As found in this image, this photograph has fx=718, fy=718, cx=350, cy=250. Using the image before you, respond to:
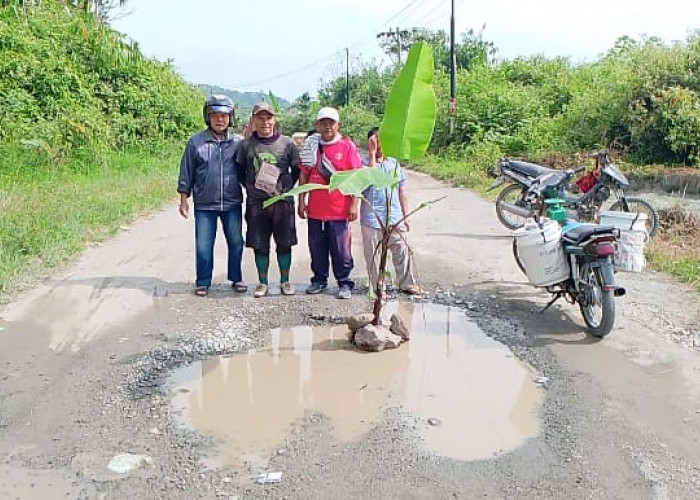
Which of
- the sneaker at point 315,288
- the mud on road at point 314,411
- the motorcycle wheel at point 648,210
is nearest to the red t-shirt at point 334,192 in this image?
the sneaker at point 315,288

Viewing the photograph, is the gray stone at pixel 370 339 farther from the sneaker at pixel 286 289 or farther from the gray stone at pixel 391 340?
the sneaker at pixel 286 289

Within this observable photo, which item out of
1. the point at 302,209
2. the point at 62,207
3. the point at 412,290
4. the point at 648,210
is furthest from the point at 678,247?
the point at 62,207

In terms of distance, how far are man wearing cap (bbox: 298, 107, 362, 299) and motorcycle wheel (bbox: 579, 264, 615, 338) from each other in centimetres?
196

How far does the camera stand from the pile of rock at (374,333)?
16.5 ft

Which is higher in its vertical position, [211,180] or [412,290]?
[211,180]

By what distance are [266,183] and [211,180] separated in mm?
533

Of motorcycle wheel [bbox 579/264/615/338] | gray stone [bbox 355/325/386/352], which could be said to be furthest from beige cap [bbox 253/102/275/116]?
motorcycle wheel [bbox 579/264/615/338]

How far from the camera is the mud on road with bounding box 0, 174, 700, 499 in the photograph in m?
3.30

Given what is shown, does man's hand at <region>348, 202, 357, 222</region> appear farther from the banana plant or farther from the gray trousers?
the banana plant

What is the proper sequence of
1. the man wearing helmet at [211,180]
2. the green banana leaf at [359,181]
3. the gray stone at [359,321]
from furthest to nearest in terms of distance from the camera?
the man wearing helmet at [211,180]
the gray stone at [359,321]
the green banana leaf at [359,181]

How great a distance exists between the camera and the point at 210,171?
20.3ft

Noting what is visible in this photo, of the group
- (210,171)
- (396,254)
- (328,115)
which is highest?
(328,115)

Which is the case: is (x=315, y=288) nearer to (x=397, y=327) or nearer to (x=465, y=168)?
(x=397, y=327)

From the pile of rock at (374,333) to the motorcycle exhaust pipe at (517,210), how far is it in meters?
4.71
